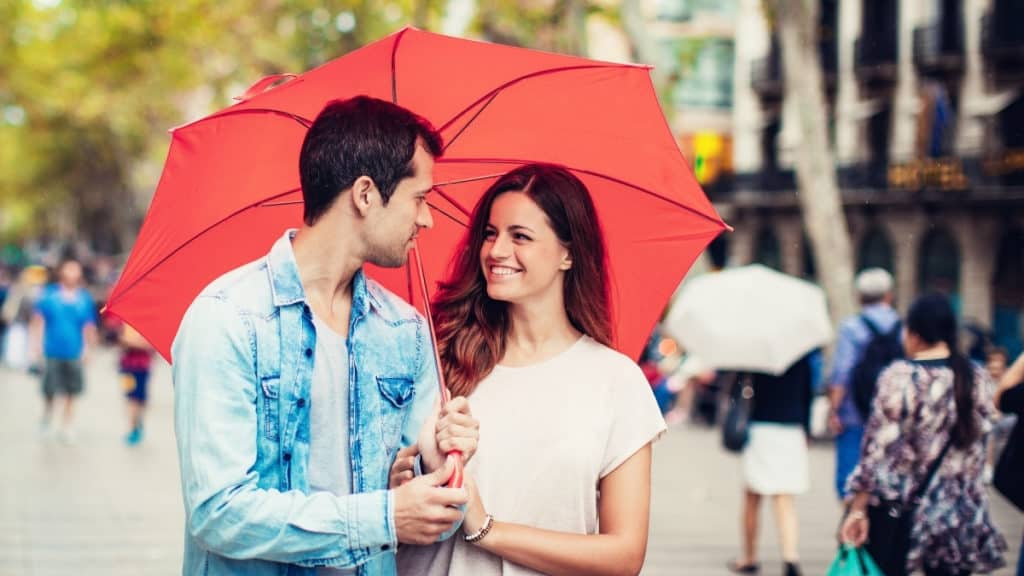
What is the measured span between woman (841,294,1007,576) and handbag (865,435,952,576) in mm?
17

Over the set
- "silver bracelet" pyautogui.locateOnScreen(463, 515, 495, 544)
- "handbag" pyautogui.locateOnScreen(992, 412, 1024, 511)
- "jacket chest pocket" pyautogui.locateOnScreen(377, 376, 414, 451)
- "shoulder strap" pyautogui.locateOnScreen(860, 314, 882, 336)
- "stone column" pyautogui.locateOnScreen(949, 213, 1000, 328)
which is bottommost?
"handbag" pyautogui.locateOnScreen(992, 412, 1024, 511)

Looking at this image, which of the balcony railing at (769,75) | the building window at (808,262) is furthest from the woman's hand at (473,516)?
the balcony railing at (769,75)

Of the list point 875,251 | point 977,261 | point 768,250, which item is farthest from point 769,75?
point 977,261

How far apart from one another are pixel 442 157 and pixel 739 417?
17.2 ft

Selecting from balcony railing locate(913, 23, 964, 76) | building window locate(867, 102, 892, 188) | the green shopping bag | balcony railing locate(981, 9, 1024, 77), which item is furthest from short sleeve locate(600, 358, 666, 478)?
building window locate(867, 102, 892, 188)

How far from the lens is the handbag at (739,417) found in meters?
8.23

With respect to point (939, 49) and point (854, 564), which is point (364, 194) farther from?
point (939, 49)

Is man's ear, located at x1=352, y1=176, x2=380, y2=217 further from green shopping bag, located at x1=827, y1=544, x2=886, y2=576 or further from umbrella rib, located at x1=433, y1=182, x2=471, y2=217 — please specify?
green shopping bag, located at x1=827, y1=544, x2=886, y2=576

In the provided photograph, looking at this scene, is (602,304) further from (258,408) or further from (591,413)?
(258,408)

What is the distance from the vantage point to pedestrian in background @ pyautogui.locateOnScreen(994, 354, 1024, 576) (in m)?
5.09

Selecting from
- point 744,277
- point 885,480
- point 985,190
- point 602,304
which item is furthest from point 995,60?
point 602,304

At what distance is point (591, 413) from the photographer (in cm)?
308

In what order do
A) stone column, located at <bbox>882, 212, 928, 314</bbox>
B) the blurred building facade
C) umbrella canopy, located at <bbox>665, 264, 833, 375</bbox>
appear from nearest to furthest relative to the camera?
umbrella canopy, located at <bbox>665, 264, 833, 375</bbox>, the blurred building facade, stone column, located at <bbox>882, 212, 928, 314</bbox>

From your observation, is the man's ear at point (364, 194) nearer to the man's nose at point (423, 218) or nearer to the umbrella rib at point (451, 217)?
the man's nose at point (423, 218)
